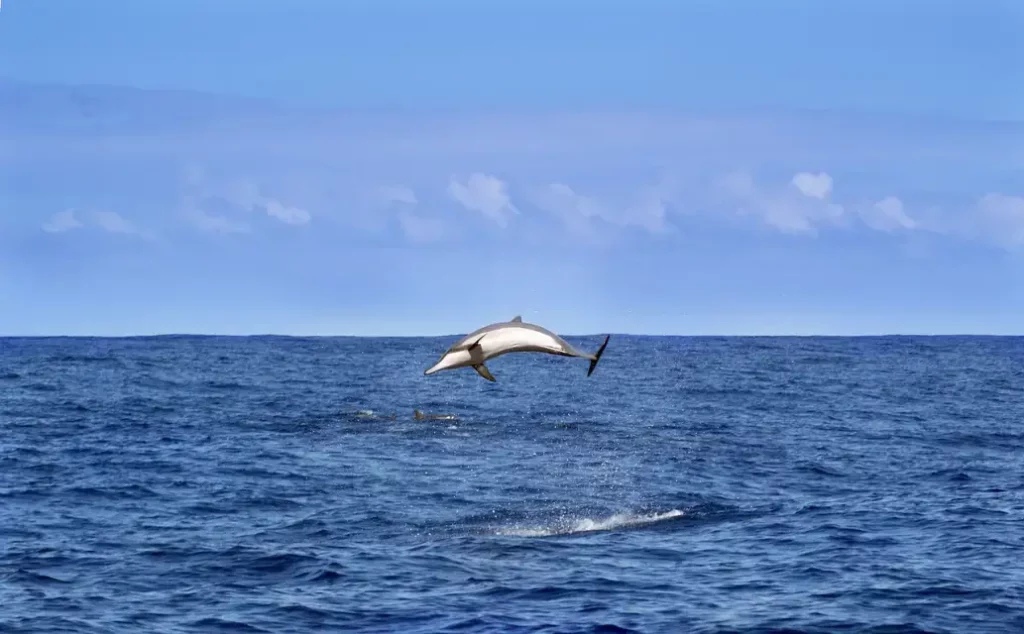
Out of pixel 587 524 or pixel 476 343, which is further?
pixel 587 524

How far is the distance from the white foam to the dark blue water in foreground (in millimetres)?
188

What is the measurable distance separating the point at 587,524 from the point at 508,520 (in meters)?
2.54

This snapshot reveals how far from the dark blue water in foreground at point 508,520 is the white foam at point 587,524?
188 millimetres

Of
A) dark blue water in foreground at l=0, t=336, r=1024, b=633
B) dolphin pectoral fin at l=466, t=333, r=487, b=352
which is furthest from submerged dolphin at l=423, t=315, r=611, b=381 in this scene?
dark blue water in foreground at l=0, t=336, r=1024, b=633

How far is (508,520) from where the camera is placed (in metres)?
41.5

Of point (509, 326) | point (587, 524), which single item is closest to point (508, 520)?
point (587, 524)

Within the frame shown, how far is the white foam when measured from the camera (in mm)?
39156

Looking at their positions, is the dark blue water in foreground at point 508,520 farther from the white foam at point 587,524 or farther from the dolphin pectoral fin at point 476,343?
the dolphin pectoral fin at point 476,343

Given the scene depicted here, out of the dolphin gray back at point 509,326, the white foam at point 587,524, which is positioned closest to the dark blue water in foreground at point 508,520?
the white foam at point 587,524

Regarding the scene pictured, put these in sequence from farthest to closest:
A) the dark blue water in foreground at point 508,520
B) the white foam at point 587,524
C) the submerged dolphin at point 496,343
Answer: the white foam at point 587,524
the dark blue water in foreground at point 508,520
the submerged dolphin at point 496,343

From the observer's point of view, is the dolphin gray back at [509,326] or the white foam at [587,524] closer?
the dolphin gray back at [509,326]

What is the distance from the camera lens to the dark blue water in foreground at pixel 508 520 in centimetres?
2995

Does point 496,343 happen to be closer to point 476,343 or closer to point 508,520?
point 476,343

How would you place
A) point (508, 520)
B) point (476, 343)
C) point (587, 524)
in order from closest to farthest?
1. point (476, 343)
2. point (587, 524)
3. point (508, 520)
